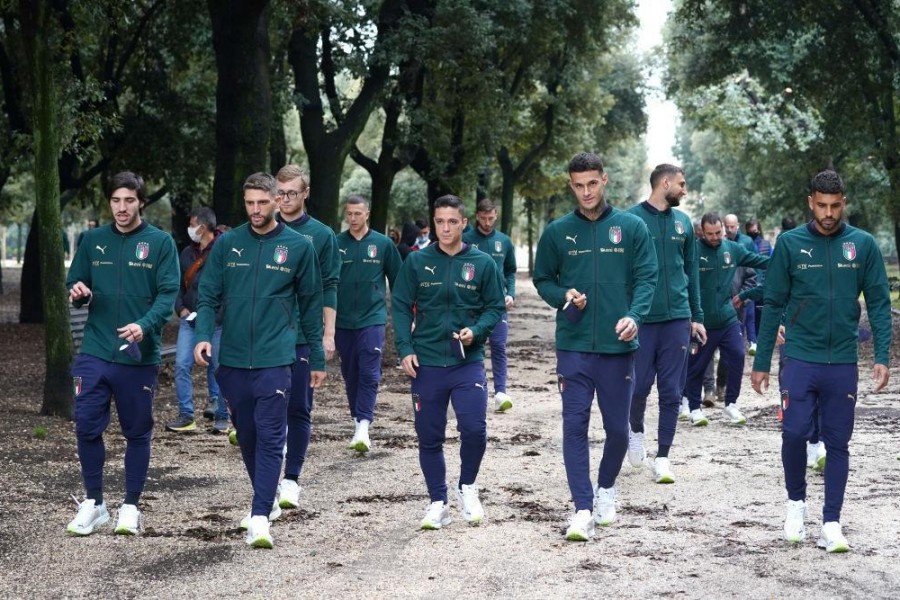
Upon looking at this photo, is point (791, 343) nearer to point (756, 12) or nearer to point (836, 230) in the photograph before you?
point (836, 230)

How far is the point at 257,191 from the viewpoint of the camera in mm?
7180

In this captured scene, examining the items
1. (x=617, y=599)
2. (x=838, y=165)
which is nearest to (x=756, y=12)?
(x=838, y=165)

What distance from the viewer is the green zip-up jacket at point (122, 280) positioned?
24.5 ft

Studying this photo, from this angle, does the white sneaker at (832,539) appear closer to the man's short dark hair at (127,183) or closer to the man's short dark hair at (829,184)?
the man's short dark hair at (829,184)

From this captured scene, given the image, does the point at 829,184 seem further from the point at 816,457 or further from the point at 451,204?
the point at 816,457

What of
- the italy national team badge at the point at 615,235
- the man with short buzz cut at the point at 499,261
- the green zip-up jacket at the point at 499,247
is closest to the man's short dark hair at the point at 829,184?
the italy national team badge at the point at 615,235

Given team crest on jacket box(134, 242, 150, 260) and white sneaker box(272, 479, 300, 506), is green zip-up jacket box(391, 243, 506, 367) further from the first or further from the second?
team crest on jacket box(134, 242, 150, 260)

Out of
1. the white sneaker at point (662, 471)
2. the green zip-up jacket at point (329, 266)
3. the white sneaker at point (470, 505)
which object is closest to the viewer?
the white sneaker at point (470, 505)

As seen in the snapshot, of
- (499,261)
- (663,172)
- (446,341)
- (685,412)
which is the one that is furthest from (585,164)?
(499,261)

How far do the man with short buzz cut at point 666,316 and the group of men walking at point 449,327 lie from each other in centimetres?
165

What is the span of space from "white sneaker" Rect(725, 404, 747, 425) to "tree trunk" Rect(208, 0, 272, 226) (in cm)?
713

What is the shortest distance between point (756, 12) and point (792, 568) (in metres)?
22.1

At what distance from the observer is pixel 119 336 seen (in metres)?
7.36

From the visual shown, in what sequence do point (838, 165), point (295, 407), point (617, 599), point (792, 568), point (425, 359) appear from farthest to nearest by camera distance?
point (838, 165)
point (295, 407)
point (425, 359)
point (792, 568)
point (617, 599)
